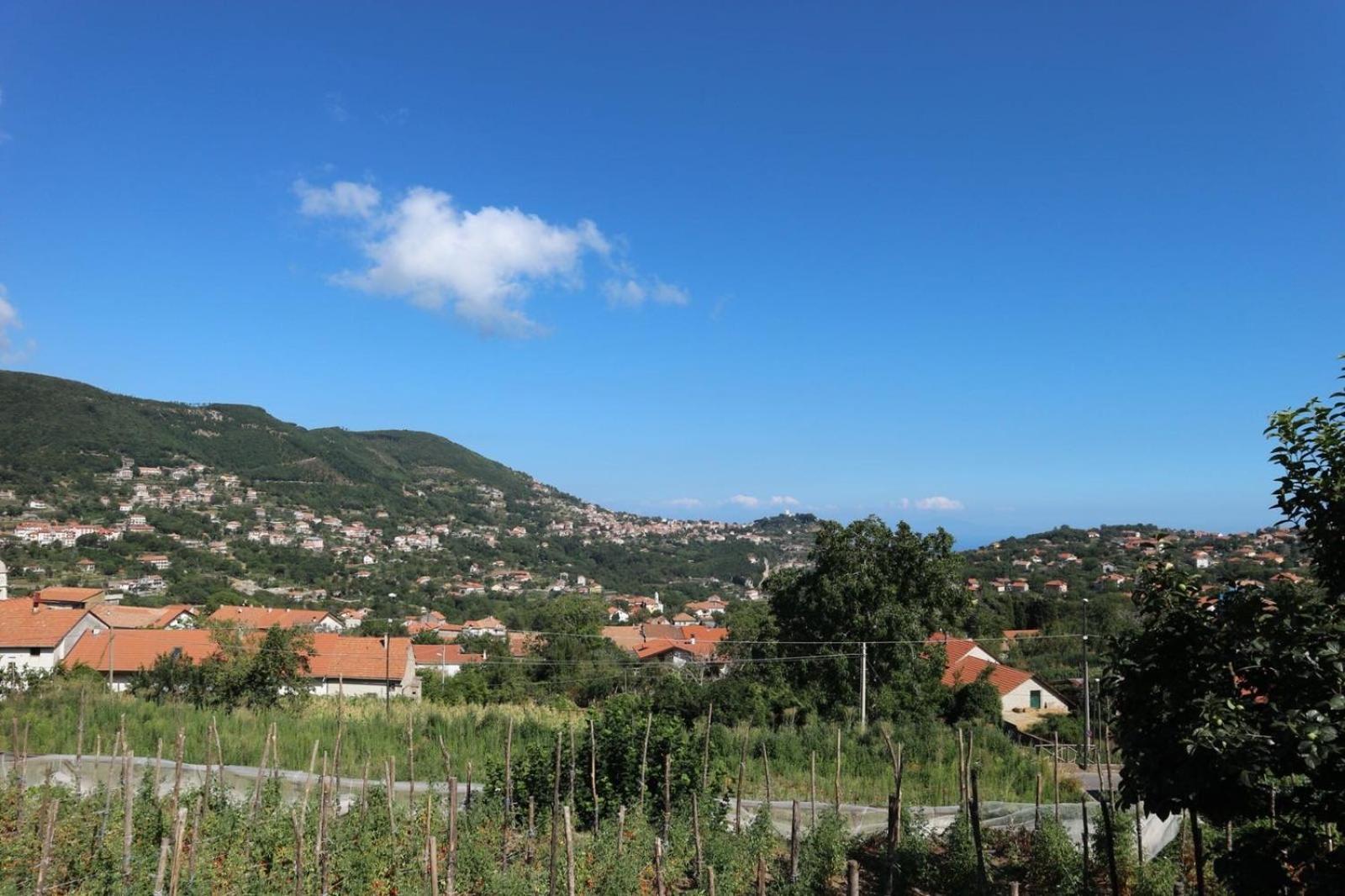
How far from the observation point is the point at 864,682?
20234 millimetres

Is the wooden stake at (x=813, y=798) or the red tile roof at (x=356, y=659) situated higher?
the wooden stake at (x=813, y=798)

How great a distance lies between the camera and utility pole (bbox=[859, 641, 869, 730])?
1964 cm

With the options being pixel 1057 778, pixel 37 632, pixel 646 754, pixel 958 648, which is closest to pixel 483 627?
pixel 37 632

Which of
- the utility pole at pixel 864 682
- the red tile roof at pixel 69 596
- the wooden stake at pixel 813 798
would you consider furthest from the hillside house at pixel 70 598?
the wooden stake at pixel 813 798

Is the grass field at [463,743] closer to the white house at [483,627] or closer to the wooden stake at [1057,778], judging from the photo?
the wooden stake at [1057,778]

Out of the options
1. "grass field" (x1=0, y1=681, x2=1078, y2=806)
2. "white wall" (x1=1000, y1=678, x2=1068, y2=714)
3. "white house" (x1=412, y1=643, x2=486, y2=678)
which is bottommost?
"white house" (x1=412, y1=643, x2=486, y2=678)

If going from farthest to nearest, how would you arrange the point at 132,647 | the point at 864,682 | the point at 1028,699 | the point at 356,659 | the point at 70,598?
the point at 70,598 < the point at 356,659 < the point at 132,647 < the point at 1028,699 < the point at 864,682

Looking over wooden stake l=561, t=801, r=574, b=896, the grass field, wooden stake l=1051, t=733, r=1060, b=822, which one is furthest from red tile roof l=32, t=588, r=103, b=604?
wooden stake l=561, t=801, r=574, b=896

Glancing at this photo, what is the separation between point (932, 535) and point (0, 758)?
2008cm

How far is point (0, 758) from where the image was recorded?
12539 millimetres

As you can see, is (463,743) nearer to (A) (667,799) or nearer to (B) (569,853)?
(A) (667,799)

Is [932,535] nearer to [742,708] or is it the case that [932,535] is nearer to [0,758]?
[742,708]

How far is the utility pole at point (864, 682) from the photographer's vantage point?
19641mm

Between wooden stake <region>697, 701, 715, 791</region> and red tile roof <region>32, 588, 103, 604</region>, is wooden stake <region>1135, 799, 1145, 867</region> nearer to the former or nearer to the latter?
wooden stake <region>697, 701, 715, 791</region>
